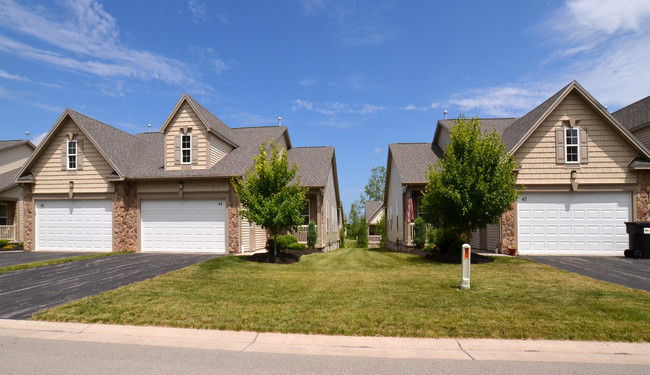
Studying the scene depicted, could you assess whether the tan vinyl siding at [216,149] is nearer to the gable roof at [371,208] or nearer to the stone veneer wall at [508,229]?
the stone veneer wall at [508,229]

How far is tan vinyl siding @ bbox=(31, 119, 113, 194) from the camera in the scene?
19.0m

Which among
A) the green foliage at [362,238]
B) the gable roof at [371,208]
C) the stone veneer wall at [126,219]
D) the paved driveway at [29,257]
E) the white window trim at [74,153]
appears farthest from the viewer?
the gable roof at [371,208]

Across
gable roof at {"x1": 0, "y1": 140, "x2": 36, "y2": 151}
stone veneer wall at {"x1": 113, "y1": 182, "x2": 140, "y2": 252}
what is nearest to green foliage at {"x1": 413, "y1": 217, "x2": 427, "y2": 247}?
stone veneer wall at {"x1": 113, "y1": 182, "x2": 140, "y2": 252}

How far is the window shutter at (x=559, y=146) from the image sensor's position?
679 inches

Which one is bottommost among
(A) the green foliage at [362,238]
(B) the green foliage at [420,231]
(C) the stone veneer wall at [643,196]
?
(A) the green foliage at [362,238]

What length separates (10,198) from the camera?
24.5 metres

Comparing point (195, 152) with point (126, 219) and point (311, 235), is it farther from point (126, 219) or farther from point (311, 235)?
point (311, 235)

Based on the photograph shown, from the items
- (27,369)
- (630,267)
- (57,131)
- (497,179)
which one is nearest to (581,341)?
(27,369)

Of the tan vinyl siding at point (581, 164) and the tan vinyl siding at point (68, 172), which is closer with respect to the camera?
the tan vinyl siding at point (581, 164)

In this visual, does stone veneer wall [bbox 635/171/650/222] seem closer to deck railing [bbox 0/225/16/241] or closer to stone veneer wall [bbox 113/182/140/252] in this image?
stone veneer wall [bbox 113/182/140/252]

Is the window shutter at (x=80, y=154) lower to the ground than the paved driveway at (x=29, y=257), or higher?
higher

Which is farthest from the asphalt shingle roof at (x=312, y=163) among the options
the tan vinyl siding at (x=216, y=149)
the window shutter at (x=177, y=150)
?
the window shutter at (x=177, y=150)

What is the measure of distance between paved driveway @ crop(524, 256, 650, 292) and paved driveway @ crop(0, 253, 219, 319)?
1365 centimetres

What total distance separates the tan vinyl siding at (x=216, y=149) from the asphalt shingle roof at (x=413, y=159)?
9596mm
